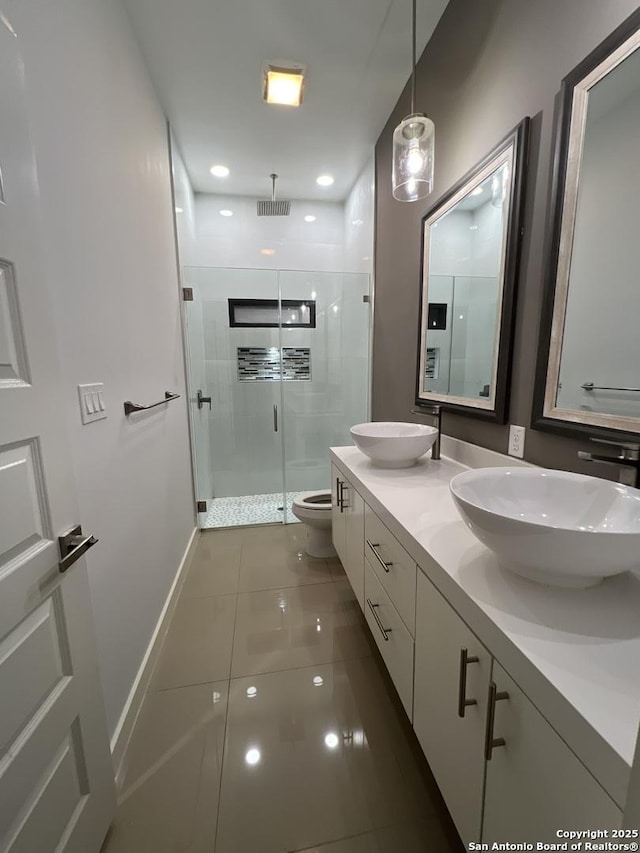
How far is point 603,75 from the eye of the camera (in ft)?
2.85

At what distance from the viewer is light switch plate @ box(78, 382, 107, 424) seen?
1013mm

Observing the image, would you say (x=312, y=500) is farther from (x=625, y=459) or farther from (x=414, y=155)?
(x=414, y=155)

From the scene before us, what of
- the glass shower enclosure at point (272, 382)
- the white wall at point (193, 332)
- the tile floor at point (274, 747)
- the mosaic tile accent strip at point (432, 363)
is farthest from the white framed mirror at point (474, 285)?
the white wall at point (193, 332)

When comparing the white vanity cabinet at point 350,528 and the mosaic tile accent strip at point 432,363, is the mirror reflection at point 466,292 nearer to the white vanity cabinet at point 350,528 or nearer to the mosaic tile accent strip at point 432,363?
the mosaic tile accent strip at point 432,363

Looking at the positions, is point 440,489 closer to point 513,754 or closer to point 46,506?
point 513,754

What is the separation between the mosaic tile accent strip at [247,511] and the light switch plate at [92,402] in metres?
1.92

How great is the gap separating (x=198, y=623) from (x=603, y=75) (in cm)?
254

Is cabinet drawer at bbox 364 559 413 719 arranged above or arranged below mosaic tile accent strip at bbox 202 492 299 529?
above

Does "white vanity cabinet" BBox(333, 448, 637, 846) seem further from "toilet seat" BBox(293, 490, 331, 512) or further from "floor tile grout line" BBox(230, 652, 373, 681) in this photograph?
"toilet seat" BBox(293, 490, 331, 512)

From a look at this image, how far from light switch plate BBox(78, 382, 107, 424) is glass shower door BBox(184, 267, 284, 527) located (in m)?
1.71

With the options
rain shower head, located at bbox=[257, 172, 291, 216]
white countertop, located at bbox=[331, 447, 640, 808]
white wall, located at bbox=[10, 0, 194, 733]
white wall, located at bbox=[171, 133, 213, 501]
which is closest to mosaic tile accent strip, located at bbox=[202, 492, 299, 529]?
white wall, located at bbox=[171, 133, 213, 501]

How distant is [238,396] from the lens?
3.22 metres

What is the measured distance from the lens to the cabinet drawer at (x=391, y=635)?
1.00 meters

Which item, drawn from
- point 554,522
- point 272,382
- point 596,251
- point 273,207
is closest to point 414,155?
point 596,251
